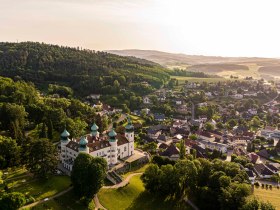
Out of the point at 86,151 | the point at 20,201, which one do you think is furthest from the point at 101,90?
the point at 20,201

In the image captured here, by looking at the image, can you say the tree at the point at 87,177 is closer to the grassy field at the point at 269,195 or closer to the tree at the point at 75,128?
the tree at the point at 75,128

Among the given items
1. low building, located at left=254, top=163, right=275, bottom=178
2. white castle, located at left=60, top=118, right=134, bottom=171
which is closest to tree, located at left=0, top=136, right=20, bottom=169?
white castle, located at left=60, top=118, right=134, bottom=171

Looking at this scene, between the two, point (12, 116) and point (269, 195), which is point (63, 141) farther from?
point (269, 195)

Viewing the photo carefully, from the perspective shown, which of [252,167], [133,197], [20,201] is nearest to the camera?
[20,201]

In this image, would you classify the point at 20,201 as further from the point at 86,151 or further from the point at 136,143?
the point at 136,143

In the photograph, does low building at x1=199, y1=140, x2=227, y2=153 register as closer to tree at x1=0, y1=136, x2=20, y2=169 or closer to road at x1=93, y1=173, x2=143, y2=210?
road at x1=93, y1=173, x2=143, y2=210

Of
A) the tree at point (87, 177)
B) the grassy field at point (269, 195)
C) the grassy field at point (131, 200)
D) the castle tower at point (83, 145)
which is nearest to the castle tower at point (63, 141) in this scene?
the castle tower at point (83, 145)
